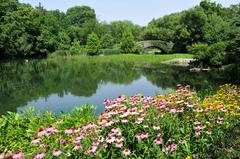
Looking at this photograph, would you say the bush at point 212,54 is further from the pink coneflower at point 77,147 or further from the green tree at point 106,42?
the green tree at point 106,42

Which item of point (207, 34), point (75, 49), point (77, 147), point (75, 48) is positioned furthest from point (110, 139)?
point (75, 48)

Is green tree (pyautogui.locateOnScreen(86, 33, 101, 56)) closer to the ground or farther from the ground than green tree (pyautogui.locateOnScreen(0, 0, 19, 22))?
closer to the ground

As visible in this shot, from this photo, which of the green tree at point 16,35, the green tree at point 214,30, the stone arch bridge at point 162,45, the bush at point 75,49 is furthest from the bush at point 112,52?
the green tree at point 214,30

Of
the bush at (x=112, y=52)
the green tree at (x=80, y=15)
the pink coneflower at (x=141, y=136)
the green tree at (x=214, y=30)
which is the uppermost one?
the green tree at (x=80, y=15)

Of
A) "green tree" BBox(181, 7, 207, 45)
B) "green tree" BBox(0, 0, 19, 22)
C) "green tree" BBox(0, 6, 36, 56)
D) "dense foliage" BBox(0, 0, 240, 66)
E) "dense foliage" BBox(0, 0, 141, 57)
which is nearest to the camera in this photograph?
"green tree" BBox(181, 7, 207, 45)

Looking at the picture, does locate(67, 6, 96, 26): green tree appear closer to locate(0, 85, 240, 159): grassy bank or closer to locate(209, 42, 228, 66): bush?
locate(209, 42, 228, 66): bush

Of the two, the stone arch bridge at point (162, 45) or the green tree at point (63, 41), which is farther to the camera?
the green tree at point (63, 41)

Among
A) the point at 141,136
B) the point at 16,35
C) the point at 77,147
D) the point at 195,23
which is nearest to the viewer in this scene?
the point at 77,147

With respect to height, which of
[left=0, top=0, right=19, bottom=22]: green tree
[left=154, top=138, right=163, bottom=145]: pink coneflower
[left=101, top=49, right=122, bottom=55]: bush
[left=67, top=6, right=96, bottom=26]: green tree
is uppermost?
[left=67, top=6, right=96, bottom=26]: green tree

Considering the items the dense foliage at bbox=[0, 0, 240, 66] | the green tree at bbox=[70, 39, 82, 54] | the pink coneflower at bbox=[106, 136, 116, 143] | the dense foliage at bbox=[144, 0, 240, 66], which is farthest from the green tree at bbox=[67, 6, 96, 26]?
the pink coneflower at bbox=[106, 136, 116, 143]

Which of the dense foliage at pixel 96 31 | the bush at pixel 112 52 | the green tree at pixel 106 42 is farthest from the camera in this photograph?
the green tree at pixel 106 42

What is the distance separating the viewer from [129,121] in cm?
454

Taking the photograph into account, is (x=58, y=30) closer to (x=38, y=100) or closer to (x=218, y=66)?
(x=218, y=66)

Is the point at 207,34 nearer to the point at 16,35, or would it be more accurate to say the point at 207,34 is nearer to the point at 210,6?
the point at 210,6
